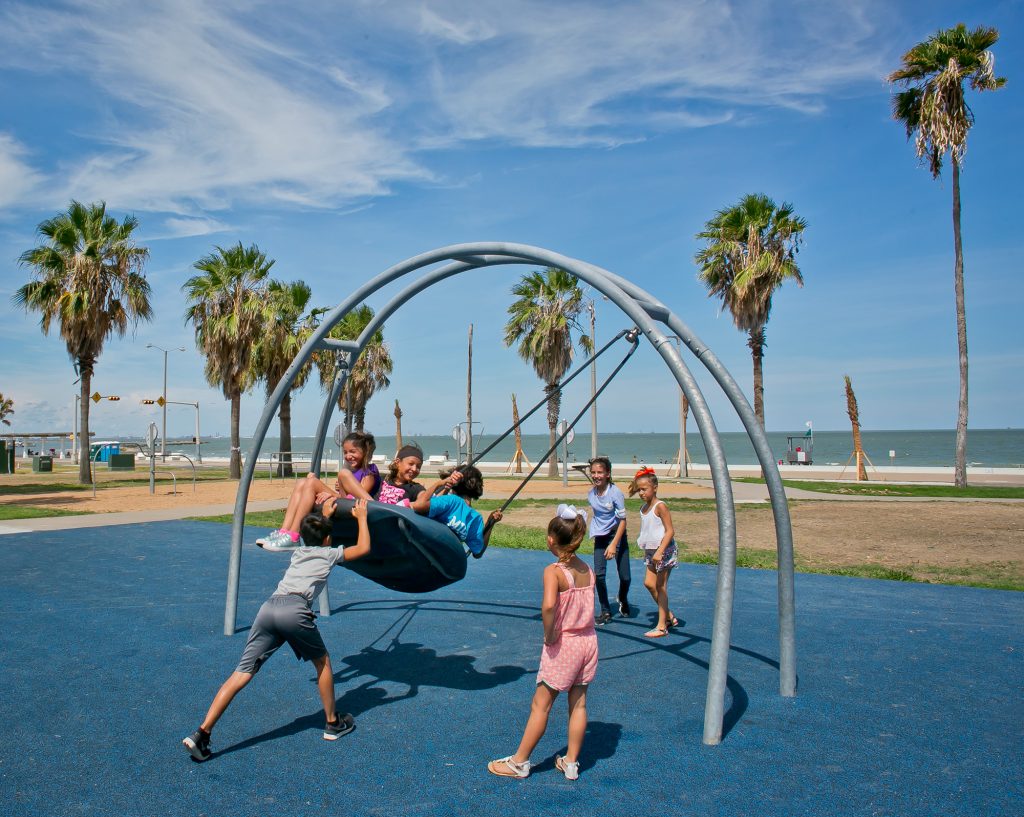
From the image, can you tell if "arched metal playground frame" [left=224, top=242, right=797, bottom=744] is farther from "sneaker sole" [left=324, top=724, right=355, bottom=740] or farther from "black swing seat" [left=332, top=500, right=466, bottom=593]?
"sneaker sole" [left=324, top=724, right=355, bottom=740]

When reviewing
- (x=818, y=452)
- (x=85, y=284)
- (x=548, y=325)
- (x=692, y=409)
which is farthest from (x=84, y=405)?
(x=818, y=452)

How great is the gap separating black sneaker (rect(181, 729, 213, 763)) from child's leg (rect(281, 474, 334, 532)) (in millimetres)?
1426

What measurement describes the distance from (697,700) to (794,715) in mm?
650

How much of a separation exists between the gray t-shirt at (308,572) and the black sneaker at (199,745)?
2.77 ft

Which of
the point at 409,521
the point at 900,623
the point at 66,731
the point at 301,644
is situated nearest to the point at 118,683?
the point at 66,731

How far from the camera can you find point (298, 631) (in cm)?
446

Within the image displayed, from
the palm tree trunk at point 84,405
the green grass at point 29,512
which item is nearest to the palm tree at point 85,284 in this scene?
the palm tree trunk at point 84,405

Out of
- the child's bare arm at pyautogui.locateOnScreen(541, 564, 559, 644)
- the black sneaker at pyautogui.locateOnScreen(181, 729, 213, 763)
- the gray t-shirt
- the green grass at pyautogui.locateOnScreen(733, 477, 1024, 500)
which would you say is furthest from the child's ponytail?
the green grass at pyautogui.locateOnScreen(733, 477, 1024, 500)

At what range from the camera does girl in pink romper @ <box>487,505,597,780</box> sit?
4043 mm

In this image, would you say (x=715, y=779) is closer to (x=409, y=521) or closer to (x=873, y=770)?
(x=873, y=770)

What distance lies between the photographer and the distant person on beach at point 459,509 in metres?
5.50

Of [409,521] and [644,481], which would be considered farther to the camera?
[644,481]

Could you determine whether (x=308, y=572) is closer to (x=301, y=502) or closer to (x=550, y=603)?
(x=301, y=502)

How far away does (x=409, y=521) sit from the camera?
5.00 metres
